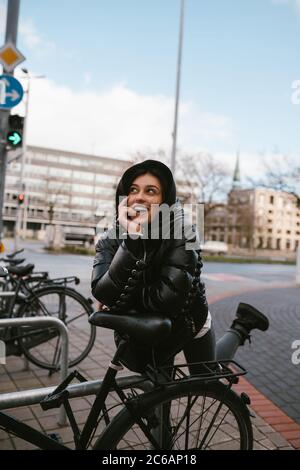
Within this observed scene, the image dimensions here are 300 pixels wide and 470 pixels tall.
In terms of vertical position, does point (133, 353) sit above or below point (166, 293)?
below

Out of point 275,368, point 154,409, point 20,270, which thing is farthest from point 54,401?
Answer: point 275,368

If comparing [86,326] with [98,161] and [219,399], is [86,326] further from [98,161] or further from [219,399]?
[98,161]

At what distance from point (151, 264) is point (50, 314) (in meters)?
2.92

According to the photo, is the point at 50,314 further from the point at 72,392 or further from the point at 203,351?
the point at 72,392

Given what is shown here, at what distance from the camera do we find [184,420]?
2.07 meters

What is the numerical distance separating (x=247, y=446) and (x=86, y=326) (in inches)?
158

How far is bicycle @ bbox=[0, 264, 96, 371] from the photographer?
4.02 metres

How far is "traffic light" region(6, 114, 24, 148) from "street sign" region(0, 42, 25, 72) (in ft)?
2.50

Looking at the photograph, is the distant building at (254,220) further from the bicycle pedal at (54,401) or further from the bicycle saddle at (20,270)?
the bicycle pedal at (54,401)

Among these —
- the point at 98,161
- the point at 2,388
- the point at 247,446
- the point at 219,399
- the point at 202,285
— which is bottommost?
the point at 2,388

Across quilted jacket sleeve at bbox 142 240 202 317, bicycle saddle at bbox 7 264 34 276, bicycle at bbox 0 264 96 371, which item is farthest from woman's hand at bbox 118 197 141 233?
bicycle saddle at bbox 7 264 34 276

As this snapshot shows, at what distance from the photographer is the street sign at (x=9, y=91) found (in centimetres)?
575

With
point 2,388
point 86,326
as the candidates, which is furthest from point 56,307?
point 86,326

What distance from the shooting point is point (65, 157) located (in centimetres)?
8000
